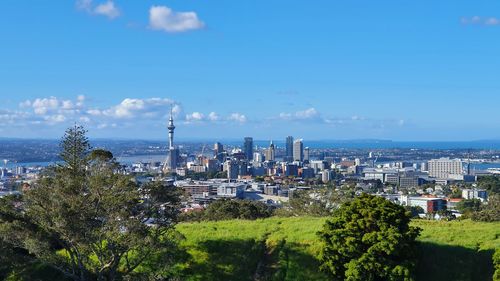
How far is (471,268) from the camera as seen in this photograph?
13.8 meters

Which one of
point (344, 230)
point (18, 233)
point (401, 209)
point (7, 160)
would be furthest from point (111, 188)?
point (7, 160)

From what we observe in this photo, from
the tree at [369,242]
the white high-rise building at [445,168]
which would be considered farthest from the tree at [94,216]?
the white high-rise building at [445,168]

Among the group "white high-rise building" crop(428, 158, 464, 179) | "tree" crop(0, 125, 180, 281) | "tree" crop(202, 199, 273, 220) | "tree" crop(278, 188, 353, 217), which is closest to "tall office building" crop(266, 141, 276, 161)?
"white high-rise building" crop(428, 158, 464, 179)

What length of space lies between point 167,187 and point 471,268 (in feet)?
23.6

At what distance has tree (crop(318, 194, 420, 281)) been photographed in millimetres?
12594

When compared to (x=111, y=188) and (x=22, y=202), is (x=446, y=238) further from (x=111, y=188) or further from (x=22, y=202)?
(x=22, y=202)

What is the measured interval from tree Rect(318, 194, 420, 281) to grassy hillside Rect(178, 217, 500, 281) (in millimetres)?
835

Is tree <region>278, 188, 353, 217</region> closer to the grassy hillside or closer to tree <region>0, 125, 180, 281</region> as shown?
the grassy hillside

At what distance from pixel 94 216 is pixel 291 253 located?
4.95 m

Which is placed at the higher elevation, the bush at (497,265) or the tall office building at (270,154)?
the bush at (497,265)

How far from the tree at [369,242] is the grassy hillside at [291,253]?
84 centimetres

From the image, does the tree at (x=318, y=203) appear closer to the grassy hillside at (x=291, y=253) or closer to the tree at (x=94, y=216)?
the grassy hillside at (x=291, y=253)

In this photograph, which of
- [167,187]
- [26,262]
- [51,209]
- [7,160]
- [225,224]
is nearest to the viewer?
[51,209]

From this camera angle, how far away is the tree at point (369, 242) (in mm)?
12594
